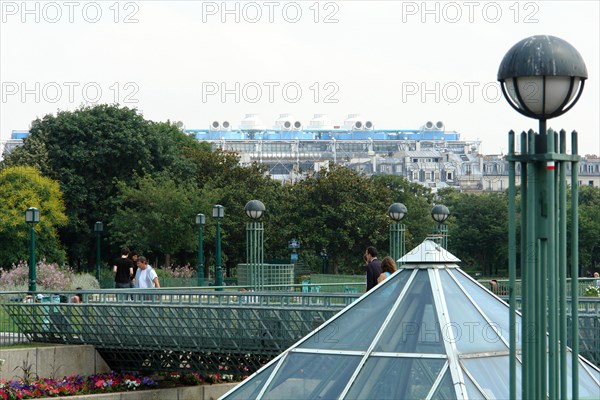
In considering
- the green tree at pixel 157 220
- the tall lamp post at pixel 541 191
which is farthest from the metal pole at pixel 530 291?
the green tree at pixel 157 220

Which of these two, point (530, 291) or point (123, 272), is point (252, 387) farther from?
point (123, 272)

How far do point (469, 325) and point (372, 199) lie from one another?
58667mm

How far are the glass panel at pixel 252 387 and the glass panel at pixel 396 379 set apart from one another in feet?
2.90

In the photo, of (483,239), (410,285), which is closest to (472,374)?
(410,285)

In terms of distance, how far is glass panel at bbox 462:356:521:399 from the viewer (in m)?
9.56

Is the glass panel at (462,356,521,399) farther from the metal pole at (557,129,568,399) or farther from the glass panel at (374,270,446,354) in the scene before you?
the metal pole at (557,129,568,399)

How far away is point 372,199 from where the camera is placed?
6875 centimetres

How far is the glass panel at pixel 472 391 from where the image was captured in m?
9.38

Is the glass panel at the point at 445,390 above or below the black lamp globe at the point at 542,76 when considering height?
below

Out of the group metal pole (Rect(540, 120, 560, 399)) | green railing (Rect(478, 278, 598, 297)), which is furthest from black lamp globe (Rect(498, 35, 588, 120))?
green railing (Rect(478, 278, 598, 297))

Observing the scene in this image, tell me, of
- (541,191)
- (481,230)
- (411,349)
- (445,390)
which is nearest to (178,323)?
(411,349)

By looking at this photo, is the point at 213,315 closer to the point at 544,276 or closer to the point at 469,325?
the point at 469,325

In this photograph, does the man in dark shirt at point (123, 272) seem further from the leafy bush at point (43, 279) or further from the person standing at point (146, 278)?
the leafy bush at point (43, 279)

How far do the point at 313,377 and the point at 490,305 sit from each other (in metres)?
1.67
